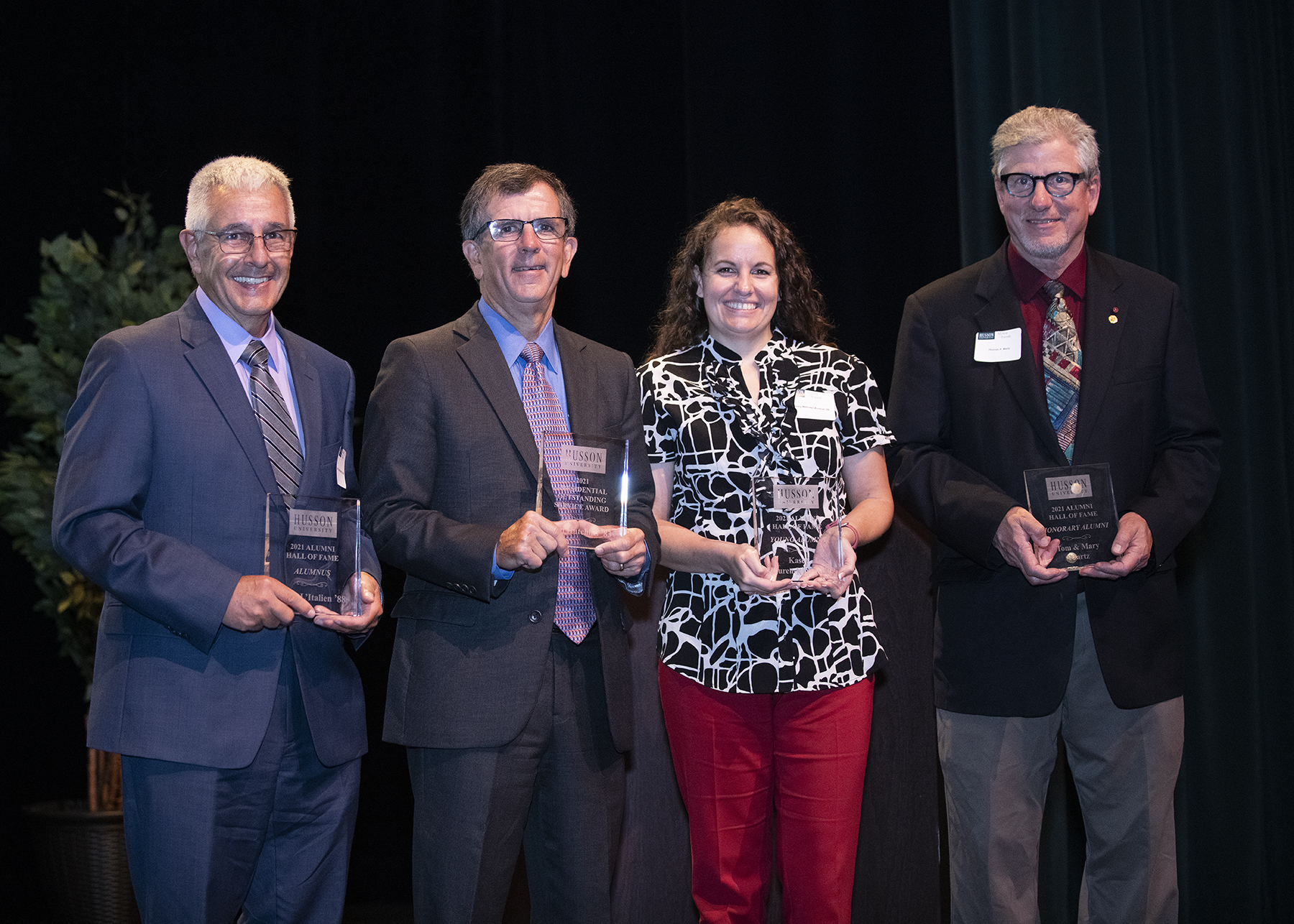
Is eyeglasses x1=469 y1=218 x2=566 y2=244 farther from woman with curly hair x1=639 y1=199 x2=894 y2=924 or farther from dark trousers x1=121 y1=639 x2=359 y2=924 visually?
dark trousers x1=121 y1=639 x2=359 y2=924

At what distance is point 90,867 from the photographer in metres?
3.90

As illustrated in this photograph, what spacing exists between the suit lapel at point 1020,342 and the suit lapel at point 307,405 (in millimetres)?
1568

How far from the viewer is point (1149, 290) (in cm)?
272

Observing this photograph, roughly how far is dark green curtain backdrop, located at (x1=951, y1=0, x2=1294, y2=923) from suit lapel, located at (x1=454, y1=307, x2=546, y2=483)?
2442 millimetres

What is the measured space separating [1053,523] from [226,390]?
1768 mm

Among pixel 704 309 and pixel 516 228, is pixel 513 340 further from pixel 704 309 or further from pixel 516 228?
pixel 704 309

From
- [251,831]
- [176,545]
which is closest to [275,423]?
[176,545]

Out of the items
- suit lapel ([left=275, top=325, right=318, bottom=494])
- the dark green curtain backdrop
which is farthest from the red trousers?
the dark green curtain backdrop

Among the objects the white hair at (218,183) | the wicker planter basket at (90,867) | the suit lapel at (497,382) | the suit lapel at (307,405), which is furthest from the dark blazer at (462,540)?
the wicker planter basket at (90,867)

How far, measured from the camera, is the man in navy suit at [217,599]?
2064mm

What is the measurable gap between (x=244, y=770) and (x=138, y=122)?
3.31m

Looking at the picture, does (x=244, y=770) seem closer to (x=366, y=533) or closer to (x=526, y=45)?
(x=366, y=533)

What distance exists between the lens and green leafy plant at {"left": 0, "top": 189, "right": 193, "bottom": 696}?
3.84 meters

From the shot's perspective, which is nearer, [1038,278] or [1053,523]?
[1053,523]
